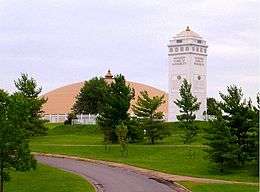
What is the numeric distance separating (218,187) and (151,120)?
25169 mm

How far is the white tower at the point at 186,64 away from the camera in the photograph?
320ft

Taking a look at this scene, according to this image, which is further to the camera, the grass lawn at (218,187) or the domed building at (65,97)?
the domed building at (65,97)

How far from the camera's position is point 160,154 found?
5384 centimetres

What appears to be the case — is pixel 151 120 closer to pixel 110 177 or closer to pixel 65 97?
pixel 110 177

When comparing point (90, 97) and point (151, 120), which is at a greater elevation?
point (90, 97)

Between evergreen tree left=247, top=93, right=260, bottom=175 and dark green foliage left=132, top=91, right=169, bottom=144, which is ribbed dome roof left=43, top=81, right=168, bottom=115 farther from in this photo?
evergreen tree left=247, top=93, right=260, bottom=175

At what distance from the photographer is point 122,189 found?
36406mm

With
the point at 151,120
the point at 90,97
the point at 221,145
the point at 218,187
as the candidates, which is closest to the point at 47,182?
the point at 218,187

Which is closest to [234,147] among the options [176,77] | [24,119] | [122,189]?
[122,189]

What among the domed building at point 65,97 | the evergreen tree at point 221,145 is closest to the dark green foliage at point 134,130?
the evergreen tree at point 221,145

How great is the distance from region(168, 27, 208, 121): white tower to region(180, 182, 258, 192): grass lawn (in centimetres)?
5838

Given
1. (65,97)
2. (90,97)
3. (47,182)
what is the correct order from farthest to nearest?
(65,97), (90,97), (47,182)

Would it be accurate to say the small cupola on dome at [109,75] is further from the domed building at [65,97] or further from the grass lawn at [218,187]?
the grass lawn at [218,187]

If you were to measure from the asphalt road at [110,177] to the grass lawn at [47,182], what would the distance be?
0.94 meters
